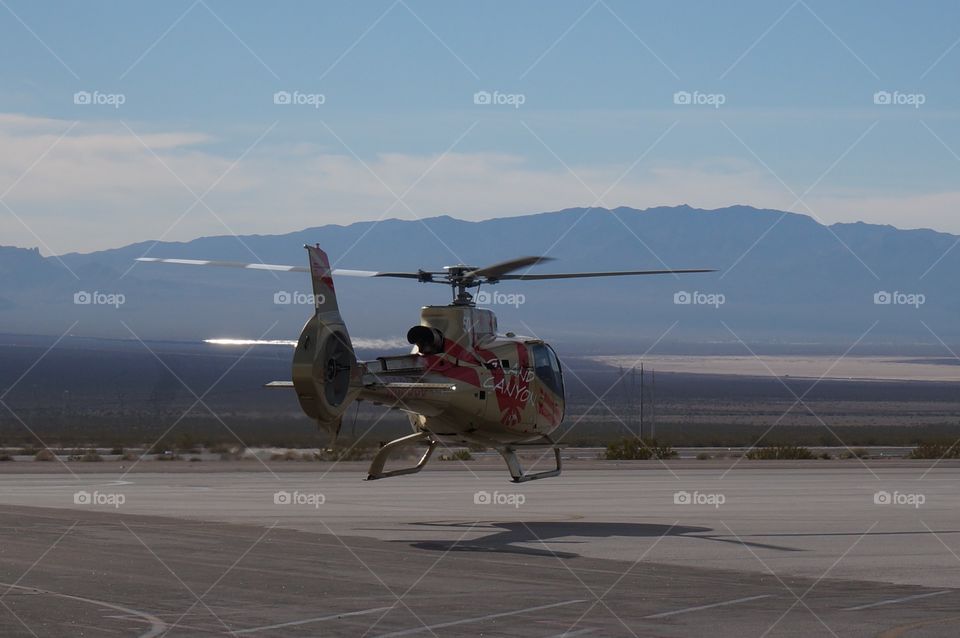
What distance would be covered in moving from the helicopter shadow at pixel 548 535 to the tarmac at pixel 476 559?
7 cm

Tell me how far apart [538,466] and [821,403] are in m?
138

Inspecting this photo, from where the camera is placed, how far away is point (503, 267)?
26.5m

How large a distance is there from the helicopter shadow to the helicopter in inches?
76.9

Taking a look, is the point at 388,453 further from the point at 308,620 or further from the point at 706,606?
the point at 308,620

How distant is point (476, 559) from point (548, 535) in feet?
14.4

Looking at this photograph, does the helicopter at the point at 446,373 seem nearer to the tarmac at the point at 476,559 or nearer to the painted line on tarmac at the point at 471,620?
the tarmac at the point at 476,559

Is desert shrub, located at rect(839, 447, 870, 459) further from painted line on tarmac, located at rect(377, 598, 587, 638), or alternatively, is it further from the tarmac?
painted line on tarmac, located at rect(377, 598, 587, 638)

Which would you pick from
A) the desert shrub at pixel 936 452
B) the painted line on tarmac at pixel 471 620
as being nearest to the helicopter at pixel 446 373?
the painted line on tarmac at pixel 471 620

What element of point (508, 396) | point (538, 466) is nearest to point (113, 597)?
point (508, 396)

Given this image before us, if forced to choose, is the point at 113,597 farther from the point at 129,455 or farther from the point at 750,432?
the point at 750,432

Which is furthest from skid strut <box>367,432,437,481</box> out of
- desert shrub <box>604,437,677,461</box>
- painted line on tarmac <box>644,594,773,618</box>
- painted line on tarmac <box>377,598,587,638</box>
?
desert shrub <box>604,437,677,461</box>

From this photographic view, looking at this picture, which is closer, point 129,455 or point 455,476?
point 455,476

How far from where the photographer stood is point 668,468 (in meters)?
51.9

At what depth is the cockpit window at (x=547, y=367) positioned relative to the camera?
100 ft
